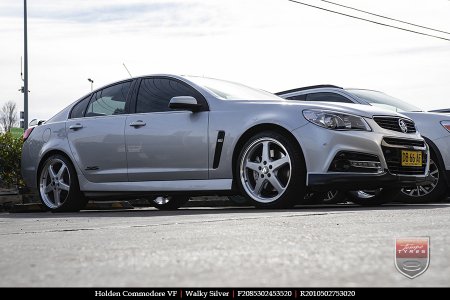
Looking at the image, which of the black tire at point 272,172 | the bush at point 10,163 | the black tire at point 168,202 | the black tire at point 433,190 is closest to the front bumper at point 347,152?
the black tire at point 272,172

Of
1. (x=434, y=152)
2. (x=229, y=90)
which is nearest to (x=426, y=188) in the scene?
(x=434, y=152)

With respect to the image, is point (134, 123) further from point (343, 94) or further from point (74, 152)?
point (343, 94)

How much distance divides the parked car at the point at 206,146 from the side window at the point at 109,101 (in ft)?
0.05

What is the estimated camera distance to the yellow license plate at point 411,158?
806cm

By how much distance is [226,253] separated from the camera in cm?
362

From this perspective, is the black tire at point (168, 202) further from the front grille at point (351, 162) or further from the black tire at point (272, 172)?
the front grille at point (351, 162)

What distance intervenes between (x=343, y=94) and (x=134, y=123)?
2953 millimetres

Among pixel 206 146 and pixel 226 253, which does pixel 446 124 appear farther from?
pixel 226 253

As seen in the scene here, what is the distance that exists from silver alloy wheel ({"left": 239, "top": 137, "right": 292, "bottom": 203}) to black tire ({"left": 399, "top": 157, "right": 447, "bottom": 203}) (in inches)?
103

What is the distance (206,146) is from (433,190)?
10.1 ft

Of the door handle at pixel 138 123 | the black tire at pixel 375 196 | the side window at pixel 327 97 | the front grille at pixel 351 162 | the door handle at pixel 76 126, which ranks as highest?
the side window at pixel 327 97

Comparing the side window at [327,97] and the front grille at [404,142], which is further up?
the side window at [327,97]

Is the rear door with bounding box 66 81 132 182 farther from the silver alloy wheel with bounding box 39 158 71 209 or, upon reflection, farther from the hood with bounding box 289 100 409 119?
the hood with bounding box 289 100 409 119

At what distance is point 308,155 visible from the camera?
757 centimetres
